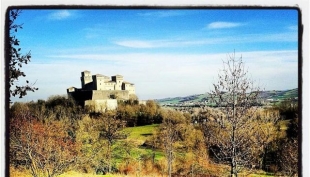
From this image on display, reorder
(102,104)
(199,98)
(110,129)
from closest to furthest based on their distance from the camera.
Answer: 1. (199,98)
2. (102,104)
3. (110,129)

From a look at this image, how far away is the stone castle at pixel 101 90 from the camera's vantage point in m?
4.40

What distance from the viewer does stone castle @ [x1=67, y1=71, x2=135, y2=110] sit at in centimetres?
440

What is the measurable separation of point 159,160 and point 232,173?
2.66ft

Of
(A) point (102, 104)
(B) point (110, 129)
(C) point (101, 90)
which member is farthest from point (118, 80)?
(B) point (110, 129)

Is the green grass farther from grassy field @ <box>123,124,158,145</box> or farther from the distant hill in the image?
the distant hill

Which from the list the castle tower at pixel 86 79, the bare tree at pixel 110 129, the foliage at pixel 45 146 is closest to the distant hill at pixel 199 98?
the bare tree at pixel 110 129

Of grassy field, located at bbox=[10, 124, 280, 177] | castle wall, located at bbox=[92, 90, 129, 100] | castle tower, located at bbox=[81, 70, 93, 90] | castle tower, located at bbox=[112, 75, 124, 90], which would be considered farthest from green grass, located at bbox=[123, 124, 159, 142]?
castle tower, located at bbox=[81, 70, 93, 90]

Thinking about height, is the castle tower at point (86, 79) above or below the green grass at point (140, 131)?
above

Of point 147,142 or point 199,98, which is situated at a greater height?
point 199,98

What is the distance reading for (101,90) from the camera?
4.50 m

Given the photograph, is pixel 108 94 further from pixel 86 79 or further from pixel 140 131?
pixel 140 131

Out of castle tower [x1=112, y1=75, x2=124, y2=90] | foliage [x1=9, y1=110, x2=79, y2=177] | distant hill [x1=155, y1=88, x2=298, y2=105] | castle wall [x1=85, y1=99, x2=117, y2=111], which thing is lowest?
foliage [x1=9, y1=110, x2=79, y2=177]

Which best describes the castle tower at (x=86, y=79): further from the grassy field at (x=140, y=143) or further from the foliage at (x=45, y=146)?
the grassy field at (x=140, y=143)
